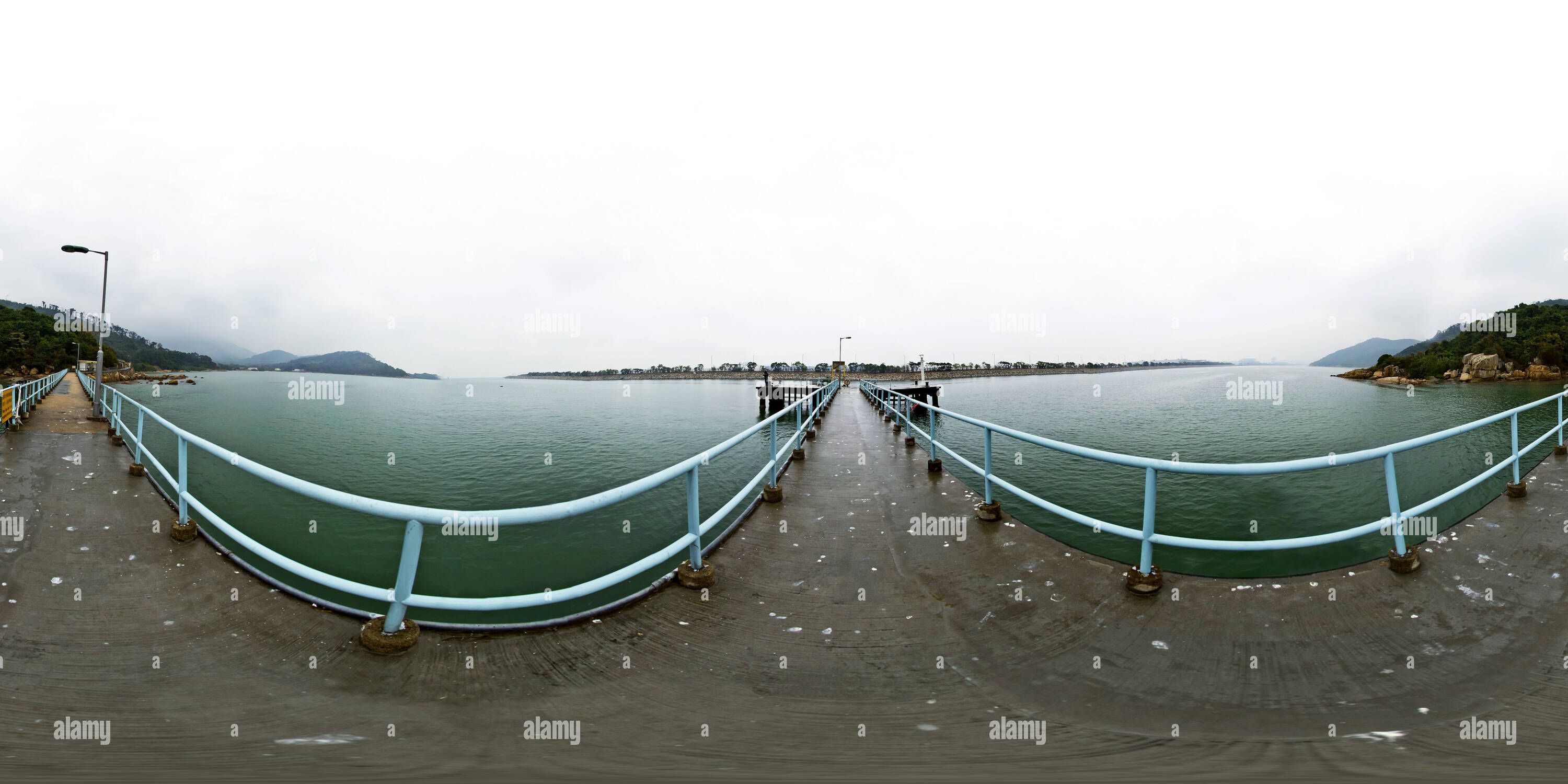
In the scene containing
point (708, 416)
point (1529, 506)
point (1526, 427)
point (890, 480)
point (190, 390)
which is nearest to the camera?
point (1529, 506)

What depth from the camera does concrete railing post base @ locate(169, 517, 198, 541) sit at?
4355 millimetres

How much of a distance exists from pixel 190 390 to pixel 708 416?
232 feet

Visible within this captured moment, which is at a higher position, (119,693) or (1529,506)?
(1529,506)

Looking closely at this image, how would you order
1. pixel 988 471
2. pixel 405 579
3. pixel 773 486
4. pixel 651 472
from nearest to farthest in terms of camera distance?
1. pixel 405 579
2. pixel 988 471
3. pixel 773 486
4. pixel 651 472

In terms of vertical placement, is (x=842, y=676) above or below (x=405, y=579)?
below

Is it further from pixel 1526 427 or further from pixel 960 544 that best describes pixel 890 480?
pixel 1526 427

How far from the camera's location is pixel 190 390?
6191 cm

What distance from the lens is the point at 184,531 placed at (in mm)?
4375

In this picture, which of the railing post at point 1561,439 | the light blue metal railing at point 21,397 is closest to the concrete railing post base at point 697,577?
the railing post at point 1561,439

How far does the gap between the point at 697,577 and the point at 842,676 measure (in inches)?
50.7

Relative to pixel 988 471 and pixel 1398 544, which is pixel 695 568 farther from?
pixel 1398 544

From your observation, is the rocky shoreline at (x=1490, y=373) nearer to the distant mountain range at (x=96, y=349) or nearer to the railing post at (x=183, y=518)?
the railing post at (x=183, y=518)

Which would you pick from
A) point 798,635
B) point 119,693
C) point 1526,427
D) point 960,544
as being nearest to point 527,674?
point 798,635

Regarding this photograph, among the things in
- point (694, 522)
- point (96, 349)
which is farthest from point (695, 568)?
point (96, 349)
